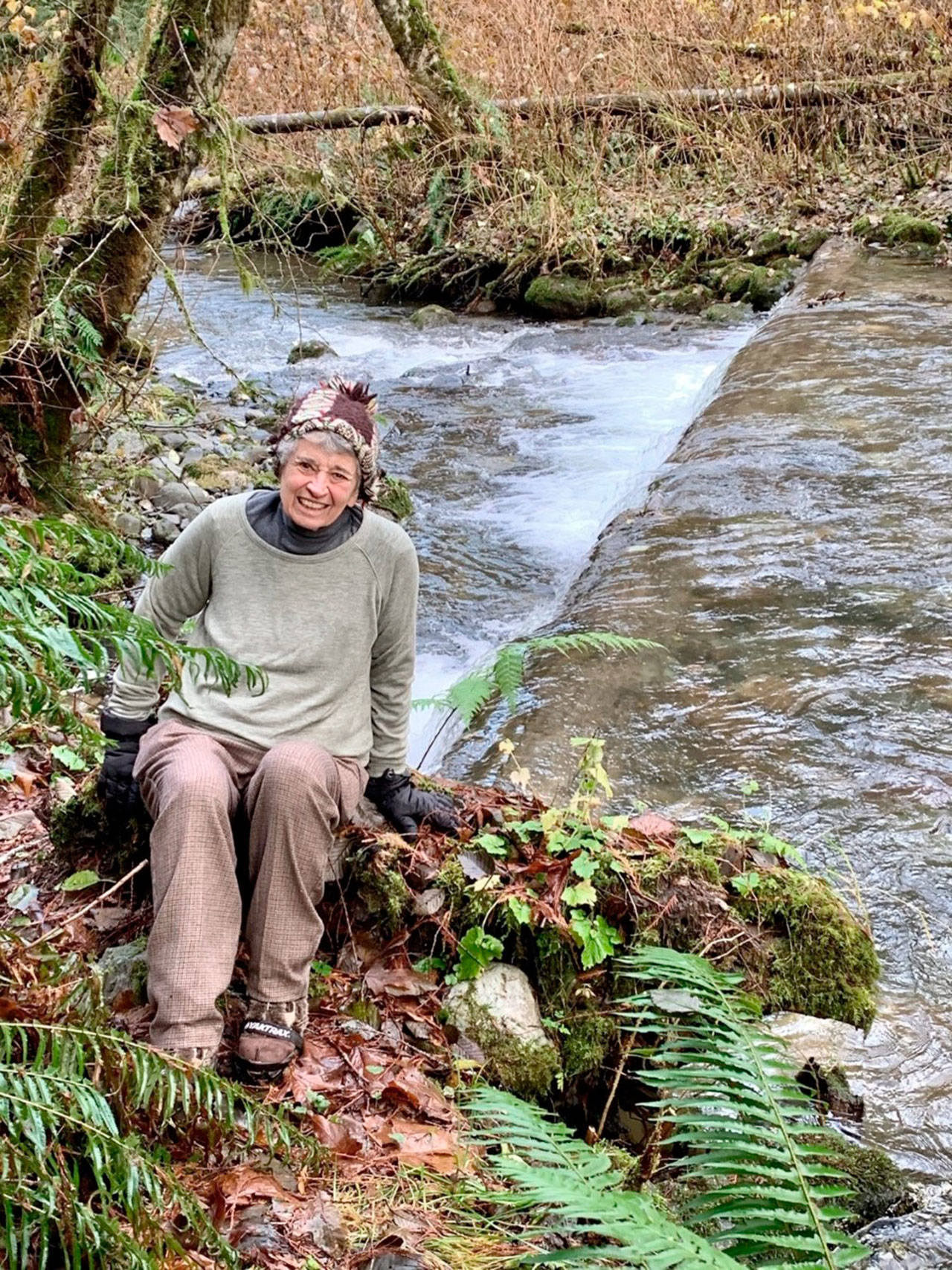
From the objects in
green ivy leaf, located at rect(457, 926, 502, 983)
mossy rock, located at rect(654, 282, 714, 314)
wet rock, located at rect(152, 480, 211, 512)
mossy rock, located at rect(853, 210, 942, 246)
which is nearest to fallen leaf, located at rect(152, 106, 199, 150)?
wet rock, located at rect(152, 480, 211, 512)

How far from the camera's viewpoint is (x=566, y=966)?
3033 millimetres

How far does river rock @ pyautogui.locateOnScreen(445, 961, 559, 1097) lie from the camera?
114 inches

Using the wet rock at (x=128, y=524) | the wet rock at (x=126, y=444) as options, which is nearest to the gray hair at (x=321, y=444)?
the wet rock at (x=128, y=524)

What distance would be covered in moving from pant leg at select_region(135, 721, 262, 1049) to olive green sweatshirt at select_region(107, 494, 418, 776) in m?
0.24

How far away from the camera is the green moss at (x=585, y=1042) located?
2965 mm

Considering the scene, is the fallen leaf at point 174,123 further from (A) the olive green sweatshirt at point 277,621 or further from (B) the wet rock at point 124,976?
(B) the wet rock at point 124,976

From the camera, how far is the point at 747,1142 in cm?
193

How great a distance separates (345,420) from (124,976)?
1.57 m

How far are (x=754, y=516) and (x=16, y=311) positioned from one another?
4.24 m

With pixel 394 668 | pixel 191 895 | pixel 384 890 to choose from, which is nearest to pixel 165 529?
pixel 394 668

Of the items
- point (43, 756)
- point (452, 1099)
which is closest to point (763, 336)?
point (43, 756)

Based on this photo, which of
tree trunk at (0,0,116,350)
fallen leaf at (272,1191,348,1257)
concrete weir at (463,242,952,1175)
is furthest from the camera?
tree trunk at (0,0,116,350)

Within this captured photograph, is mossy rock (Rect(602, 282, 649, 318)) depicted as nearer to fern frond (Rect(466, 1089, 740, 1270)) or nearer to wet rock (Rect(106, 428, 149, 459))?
wet rock (Rect(106, 428, 149, 459))

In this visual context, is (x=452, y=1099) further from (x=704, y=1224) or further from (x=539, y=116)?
(x=539, y=116)
